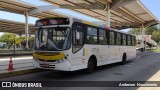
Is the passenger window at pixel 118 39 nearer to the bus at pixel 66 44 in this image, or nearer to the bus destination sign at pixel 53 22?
the bus at pixel 66 44

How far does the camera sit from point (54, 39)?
11.0 m

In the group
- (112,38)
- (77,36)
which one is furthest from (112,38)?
(77,36)

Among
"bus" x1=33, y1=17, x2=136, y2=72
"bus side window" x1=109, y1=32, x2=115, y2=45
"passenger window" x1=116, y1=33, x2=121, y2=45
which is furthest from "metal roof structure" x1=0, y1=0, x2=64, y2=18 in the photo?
"bus" x1=33, y1=17, x2=136, y2=72

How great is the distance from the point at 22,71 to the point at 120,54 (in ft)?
29.2

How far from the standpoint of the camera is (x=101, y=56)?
14.5m

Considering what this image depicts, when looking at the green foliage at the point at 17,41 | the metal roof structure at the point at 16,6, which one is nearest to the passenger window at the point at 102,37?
the green foliage at the point at 17,41

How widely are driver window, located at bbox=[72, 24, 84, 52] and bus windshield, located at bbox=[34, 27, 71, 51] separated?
382 mm

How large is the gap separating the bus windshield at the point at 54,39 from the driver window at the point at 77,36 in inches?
15.1

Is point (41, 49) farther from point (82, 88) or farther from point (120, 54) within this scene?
point (120, 54)

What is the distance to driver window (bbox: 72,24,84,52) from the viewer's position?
36.6 feet

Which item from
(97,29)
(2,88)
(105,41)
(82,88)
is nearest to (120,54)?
(105,41)

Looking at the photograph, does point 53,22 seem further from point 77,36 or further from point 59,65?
point 59,65

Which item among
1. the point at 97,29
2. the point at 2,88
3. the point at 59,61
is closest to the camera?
the point at 2,88

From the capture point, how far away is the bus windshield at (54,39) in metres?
10.9
